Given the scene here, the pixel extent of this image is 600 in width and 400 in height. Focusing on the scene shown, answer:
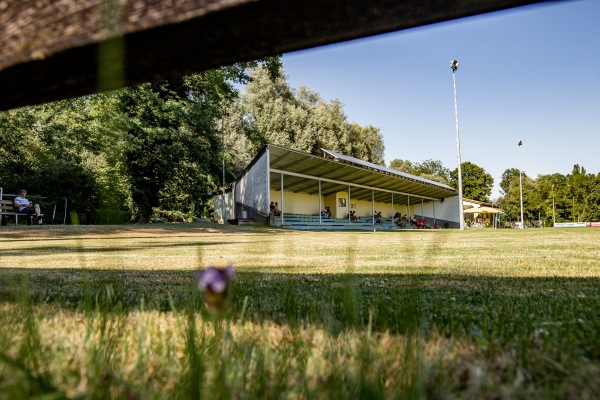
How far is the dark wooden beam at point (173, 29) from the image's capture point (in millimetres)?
944

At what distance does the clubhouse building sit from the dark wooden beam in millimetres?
23553

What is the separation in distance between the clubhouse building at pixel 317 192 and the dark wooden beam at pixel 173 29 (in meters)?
23.6

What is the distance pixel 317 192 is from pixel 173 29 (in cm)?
3645

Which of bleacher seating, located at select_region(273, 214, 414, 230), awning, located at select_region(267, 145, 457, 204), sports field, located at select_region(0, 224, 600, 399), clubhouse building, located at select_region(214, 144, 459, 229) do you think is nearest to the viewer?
sports field, located at select_region(0, 224, 600, 399)

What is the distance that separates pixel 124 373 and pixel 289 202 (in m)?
34.1

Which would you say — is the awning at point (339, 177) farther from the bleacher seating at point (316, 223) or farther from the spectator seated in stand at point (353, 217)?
the bleacher seating at point (316, 223)

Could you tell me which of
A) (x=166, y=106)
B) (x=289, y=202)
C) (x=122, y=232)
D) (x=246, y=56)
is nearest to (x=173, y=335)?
(x=246, y=56)

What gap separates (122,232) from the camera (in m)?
16.5

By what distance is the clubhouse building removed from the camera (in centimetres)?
2744

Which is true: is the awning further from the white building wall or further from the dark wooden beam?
the dark wooden beam

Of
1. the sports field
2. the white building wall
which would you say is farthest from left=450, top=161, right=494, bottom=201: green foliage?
the sports field

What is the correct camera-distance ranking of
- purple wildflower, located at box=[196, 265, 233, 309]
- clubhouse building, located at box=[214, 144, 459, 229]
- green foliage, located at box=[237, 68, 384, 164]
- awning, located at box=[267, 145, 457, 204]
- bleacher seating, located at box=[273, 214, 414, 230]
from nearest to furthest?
purple wildflower, located at box=[196, 265, 233, 309] → clubhouse building, located at box=[214, 144, 459, 229] → awning, located at box=[267, 145, 457, 204] → bleacher seating, located at box=[273, 214, 414, 230] → green foliage, located at box=[237, 68, 384, 164]

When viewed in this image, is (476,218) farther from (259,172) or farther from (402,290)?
(402,290)

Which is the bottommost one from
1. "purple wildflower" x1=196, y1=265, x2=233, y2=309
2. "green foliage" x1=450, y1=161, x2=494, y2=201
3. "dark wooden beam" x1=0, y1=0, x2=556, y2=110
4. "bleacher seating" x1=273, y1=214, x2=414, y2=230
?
"bleacher seating" x1=273, y1=214, x2=414, y2=230
